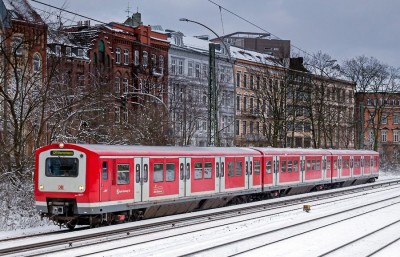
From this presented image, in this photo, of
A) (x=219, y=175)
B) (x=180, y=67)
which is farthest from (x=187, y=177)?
(x=180, y=67)

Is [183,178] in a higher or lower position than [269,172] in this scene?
higher

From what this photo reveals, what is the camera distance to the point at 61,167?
22.0 meters

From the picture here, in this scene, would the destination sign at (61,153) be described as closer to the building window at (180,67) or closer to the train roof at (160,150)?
the train roof at (160,150)

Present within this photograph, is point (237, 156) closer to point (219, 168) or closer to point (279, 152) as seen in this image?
point (219, 168)

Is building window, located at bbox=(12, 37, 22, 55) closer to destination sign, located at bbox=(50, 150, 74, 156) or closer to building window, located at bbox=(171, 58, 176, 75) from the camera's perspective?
destination sign, located at bbox=(50, 150, 74, 156)

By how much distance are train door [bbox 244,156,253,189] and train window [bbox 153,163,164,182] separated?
8.13 meters

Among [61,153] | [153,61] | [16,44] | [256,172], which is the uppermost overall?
[153,61]

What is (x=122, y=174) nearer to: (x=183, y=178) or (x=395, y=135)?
(x=183, y=178)

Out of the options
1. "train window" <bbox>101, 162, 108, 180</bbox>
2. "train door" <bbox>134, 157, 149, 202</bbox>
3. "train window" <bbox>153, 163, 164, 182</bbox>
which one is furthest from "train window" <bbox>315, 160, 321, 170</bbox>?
"train window" <bbox>101, 162, 108, 180</bbox>

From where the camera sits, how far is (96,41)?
60.8m

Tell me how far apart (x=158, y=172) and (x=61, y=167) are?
4093mm

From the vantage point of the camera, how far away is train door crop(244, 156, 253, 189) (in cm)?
3259

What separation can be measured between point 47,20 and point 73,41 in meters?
32.2

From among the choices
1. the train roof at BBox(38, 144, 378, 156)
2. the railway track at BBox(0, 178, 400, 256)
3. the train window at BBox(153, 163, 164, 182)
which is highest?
the train roof at BBox(38, 144, 378, 156)
